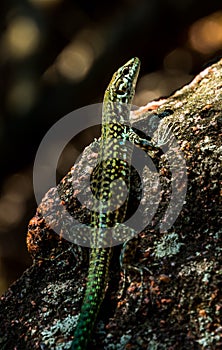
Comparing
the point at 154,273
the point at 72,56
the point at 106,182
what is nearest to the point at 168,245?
the point at 154,273

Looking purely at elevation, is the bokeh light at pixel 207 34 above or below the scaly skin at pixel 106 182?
above

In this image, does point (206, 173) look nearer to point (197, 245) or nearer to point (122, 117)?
point (197, 245)

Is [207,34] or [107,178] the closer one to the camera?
[107,178]

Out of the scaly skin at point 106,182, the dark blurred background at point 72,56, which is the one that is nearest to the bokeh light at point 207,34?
the dark blurred background at point 72,56

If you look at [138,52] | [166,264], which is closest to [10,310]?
[166,264]

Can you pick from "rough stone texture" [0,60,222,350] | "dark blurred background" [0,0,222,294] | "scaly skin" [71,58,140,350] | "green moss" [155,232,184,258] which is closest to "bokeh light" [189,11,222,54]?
"dark blurred background" [0,0,222,294]

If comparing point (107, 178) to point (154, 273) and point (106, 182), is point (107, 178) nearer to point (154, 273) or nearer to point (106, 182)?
point (106, 182)

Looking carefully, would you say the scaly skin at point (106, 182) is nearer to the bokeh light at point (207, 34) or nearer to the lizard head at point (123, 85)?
the lizard head at point (123, 85)
